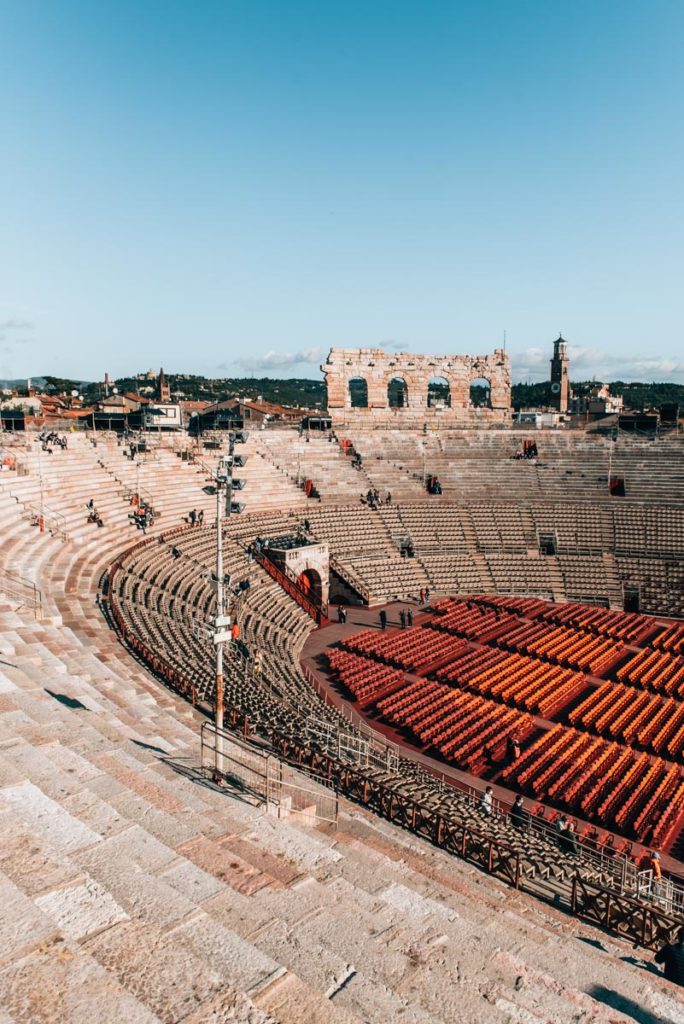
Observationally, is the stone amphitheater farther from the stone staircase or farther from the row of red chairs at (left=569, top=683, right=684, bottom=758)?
the row of red chairs at (left=569, top=683, right=684, bottom=758)

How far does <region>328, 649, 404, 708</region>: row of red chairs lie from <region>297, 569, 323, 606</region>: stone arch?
7.32m

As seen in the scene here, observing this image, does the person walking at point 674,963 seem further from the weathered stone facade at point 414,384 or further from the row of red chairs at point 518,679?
the weathered stone facade at point 414,384

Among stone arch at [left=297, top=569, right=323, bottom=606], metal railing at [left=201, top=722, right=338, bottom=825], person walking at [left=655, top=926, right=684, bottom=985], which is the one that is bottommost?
stone arch at [left=297, top=569, right=323, bottom=606]

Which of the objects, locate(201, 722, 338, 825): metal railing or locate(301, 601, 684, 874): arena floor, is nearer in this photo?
locate(201, 722, 338, 825): metal railing

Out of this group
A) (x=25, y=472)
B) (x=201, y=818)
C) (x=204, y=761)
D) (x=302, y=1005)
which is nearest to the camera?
(x=302, y=1005)

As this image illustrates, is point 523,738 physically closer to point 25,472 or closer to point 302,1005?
point 302,1005

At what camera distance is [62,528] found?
3042 cm

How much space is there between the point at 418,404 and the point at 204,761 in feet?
160

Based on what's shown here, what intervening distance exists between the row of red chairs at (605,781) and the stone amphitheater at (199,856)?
123 inches

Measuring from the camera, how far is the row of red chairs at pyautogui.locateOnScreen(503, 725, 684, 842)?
714 inches

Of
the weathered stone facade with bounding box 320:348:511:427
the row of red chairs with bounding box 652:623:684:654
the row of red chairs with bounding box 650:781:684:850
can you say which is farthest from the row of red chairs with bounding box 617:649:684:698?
the weathered stone facade with bounding box 320:348:511:427

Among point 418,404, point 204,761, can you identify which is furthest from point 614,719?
point 418,404

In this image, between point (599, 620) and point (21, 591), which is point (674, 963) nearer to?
point (21, 591)

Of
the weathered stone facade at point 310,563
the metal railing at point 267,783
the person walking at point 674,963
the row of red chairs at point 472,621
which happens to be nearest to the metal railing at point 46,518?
the weathered stone facade at point 310,563
